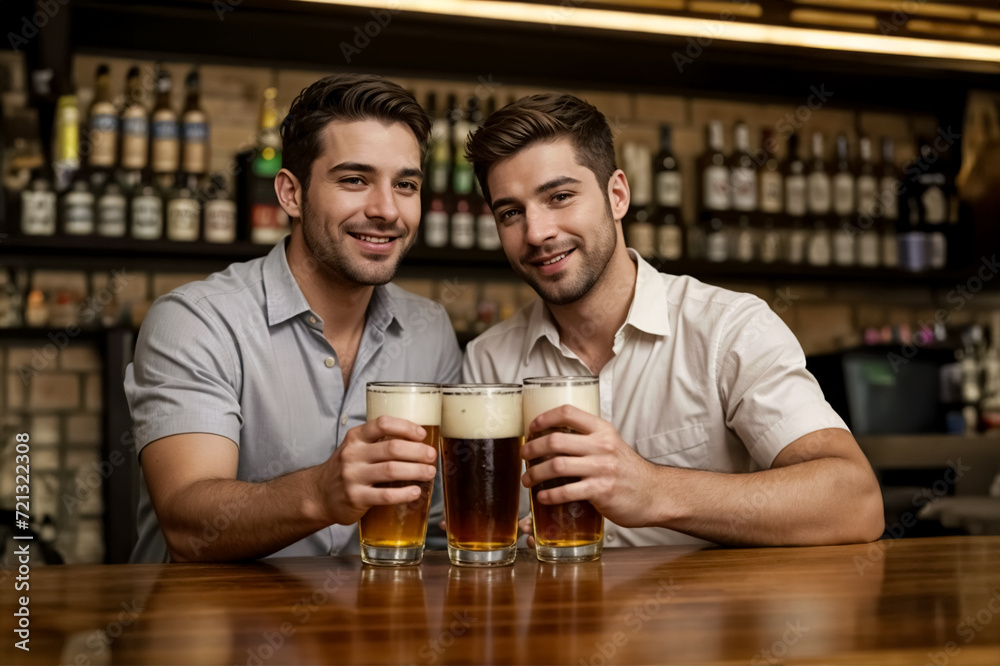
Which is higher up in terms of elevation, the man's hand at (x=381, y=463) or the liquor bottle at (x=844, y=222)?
the liquor bottle at (x=844, y=222)

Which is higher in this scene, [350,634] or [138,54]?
[138,54]

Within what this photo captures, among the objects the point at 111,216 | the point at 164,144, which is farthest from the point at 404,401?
the point at 164,144

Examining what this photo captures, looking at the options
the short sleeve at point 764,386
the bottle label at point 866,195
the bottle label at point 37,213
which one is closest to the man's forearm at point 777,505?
the short sleeve at point 764,386

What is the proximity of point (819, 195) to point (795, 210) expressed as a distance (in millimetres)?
115

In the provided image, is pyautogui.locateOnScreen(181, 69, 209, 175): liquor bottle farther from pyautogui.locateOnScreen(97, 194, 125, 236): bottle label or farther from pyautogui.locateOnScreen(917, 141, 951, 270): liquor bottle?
pyautogui.locateOnScreen(917, 141, 951, 270): liquor bottle

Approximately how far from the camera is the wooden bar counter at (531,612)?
2.14 ft

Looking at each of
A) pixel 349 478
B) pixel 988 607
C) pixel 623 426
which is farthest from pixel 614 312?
pixel 988 607

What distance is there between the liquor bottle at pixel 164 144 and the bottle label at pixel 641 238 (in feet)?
5.06

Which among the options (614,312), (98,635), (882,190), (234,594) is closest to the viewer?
(98,635)

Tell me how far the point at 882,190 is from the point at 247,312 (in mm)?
2738

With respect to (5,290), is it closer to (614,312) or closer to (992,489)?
(614,312)

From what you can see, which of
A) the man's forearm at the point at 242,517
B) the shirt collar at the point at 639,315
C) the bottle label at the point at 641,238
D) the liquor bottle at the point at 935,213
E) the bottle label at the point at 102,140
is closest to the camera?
the man's forearm at the point at 242,517

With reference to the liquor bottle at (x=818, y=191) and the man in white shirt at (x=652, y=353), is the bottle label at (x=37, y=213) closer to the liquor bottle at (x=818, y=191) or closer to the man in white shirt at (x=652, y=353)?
the man in white shirt at (x=652, y=353)

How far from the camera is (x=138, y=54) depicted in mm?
2922
